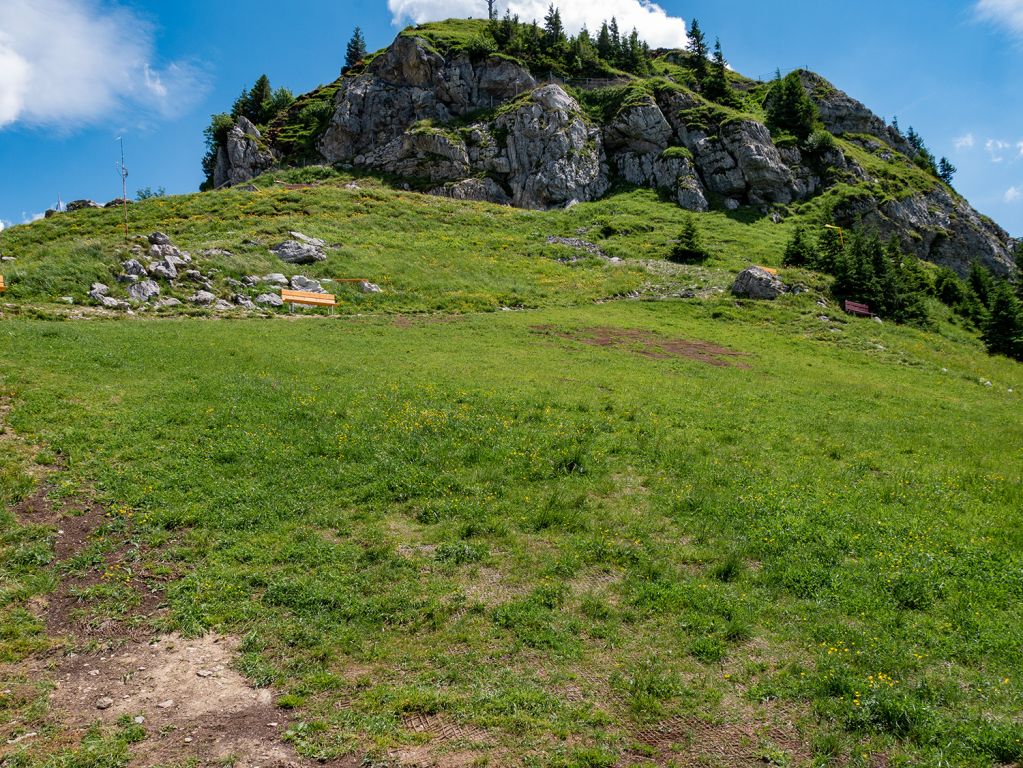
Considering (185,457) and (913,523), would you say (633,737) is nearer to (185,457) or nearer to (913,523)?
(913,523)

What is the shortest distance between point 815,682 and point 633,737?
3.08m

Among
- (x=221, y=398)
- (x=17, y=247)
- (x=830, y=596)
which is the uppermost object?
(x=17, y=247)

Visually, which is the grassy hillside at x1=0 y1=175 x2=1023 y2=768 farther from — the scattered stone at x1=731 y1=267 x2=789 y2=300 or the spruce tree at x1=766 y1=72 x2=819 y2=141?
the spruce tree at x1=766 y1=72 x2=819 y2=141

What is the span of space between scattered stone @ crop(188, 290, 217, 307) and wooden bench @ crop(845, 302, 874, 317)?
50002 mm

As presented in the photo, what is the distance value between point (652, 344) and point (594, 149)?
75.1 meters

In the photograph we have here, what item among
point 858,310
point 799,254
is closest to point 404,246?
point 799,254

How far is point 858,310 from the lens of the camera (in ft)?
Result: 159

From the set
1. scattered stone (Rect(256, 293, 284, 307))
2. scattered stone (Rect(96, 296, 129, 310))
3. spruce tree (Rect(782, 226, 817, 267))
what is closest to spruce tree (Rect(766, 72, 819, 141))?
spruce tree (Rect(782, 226, 817, 267))

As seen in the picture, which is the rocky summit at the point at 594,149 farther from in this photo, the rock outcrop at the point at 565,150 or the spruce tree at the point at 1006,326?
the spruce tree at the point at 1006,326

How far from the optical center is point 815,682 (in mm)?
8477

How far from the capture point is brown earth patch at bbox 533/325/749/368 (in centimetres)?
3253

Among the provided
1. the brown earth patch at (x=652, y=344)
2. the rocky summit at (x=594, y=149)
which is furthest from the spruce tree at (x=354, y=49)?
the brown earth patch at (x=652, y=344)

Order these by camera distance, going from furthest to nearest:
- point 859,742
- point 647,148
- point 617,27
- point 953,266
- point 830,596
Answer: point 617,27, point 647,148, point 953,266, point 830,596, point 859,742

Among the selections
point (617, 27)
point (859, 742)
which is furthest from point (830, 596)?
point (617, 27)
